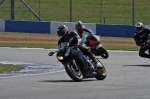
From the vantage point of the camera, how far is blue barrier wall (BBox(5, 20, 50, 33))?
36.3 meters

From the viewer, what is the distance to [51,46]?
3075 cm

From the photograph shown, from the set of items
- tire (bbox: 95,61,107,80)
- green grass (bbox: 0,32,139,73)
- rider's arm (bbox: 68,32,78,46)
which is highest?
rider's arm (bbox: 68,32,78,46)

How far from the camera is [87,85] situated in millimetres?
14648

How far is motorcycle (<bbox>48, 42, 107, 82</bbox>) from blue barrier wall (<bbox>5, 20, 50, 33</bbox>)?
66.9ft

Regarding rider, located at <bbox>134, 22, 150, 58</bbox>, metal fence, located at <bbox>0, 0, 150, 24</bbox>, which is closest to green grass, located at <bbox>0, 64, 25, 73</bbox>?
rider, located at <bbox>134, 22, 150, 58</bbox>

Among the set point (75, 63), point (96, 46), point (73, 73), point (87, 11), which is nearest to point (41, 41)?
point (87, 11)

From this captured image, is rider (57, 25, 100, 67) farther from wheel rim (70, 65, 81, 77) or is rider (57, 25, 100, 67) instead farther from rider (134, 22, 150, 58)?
rider (134, 22, 150, 58)

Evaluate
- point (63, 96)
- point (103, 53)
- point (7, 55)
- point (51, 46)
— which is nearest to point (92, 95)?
point (63, 96)

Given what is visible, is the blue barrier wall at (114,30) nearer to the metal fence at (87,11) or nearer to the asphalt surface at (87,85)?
the metal fence at (87,11)

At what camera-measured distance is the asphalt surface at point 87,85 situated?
1260 centimetres

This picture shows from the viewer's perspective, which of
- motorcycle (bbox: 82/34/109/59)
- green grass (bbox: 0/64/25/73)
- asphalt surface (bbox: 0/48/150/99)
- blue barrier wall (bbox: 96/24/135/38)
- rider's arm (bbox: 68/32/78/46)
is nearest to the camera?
asphalt surface (bbox: 0/48/150/99)

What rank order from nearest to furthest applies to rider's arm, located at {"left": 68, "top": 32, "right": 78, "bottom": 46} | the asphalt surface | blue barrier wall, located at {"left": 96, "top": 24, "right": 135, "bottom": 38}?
the asphalt surface
rider's arm, located at {"left": 68, "top": 32, "right": 78, "bottom": 46}
blue barrier wall, located at {"left": 96, "top": 24, "right": 135, "bottom": 38}

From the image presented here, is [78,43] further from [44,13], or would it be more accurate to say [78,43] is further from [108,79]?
[44,13]

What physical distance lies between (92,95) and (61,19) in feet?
93.6
